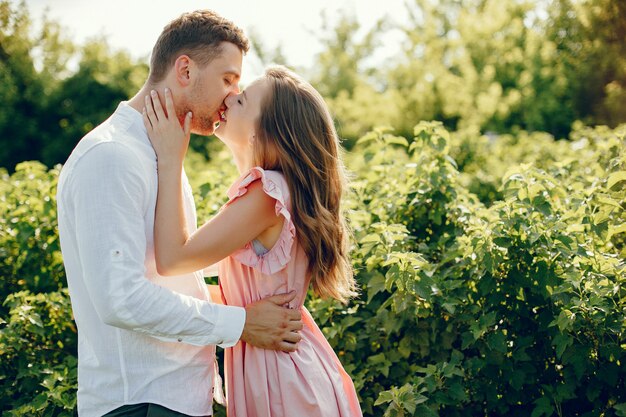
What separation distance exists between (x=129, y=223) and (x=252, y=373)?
0.73 m

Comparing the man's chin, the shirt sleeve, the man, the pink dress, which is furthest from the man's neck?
the pink dress

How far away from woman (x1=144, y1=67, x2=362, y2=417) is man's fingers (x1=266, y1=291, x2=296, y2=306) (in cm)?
4

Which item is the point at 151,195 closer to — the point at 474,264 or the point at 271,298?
the point at 271,298

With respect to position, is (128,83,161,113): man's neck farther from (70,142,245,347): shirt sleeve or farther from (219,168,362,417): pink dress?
(219,168,362,417): pink dress

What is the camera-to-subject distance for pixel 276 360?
2533mm

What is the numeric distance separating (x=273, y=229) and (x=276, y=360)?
0.47m

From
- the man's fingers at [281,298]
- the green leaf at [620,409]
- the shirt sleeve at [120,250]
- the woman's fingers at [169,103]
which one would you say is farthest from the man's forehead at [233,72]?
the green leaf at [620,409]

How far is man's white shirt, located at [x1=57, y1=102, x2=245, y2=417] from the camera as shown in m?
2.15

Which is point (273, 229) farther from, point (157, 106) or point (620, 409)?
point (620, 409)

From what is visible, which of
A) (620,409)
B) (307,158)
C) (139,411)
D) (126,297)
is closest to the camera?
(126,297)

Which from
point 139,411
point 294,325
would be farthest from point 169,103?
point 139,411

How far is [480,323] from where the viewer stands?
3166mm

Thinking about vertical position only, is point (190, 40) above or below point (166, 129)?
above

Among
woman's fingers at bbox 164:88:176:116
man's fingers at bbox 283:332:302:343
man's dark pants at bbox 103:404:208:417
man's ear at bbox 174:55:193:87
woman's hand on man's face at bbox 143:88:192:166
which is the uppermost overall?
man's ear at bbox 174:55:193:87
